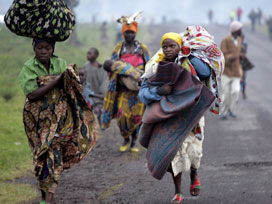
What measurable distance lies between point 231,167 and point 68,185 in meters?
2.29

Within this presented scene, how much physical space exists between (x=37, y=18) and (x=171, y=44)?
144cm

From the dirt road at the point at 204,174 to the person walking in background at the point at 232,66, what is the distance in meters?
0.79

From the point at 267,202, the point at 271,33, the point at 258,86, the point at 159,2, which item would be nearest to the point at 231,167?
the point at 267,202

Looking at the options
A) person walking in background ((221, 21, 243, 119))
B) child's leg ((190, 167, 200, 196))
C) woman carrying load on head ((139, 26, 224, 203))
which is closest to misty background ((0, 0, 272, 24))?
person walking in background ((221, 21, 243, 119))

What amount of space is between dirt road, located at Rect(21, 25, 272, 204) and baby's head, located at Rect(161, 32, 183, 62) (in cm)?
165

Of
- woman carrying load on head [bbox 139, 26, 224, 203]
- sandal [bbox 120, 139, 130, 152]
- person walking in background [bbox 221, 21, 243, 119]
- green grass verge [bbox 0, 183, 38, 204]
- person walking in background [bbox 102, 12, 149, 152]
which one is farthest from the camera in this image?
person walking in background [bbox 221, 21, 243, 119]

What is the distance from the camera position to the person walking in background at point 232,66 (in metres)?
11.6

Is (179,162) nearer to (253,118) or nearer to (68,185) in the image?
(68,185)

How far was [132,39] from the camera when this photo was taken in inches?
340

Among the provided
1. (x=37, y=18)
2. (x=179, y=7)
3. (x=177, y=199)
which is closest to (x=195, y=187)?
(x=177, y=199)

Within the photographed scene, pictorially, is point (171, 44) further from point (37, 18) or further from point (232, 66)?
point (232, 66)

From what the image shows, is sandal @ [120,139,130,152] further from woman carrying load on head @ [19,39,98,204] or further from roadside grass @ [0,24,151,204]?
woman carrying load on head @ [19,39,98,204]

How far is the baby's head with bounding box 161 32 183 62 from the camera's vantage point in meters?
5.54

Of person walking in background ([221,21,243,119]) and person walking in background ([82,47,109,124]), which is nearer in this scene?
person walking in background ([82,47,109,124])
